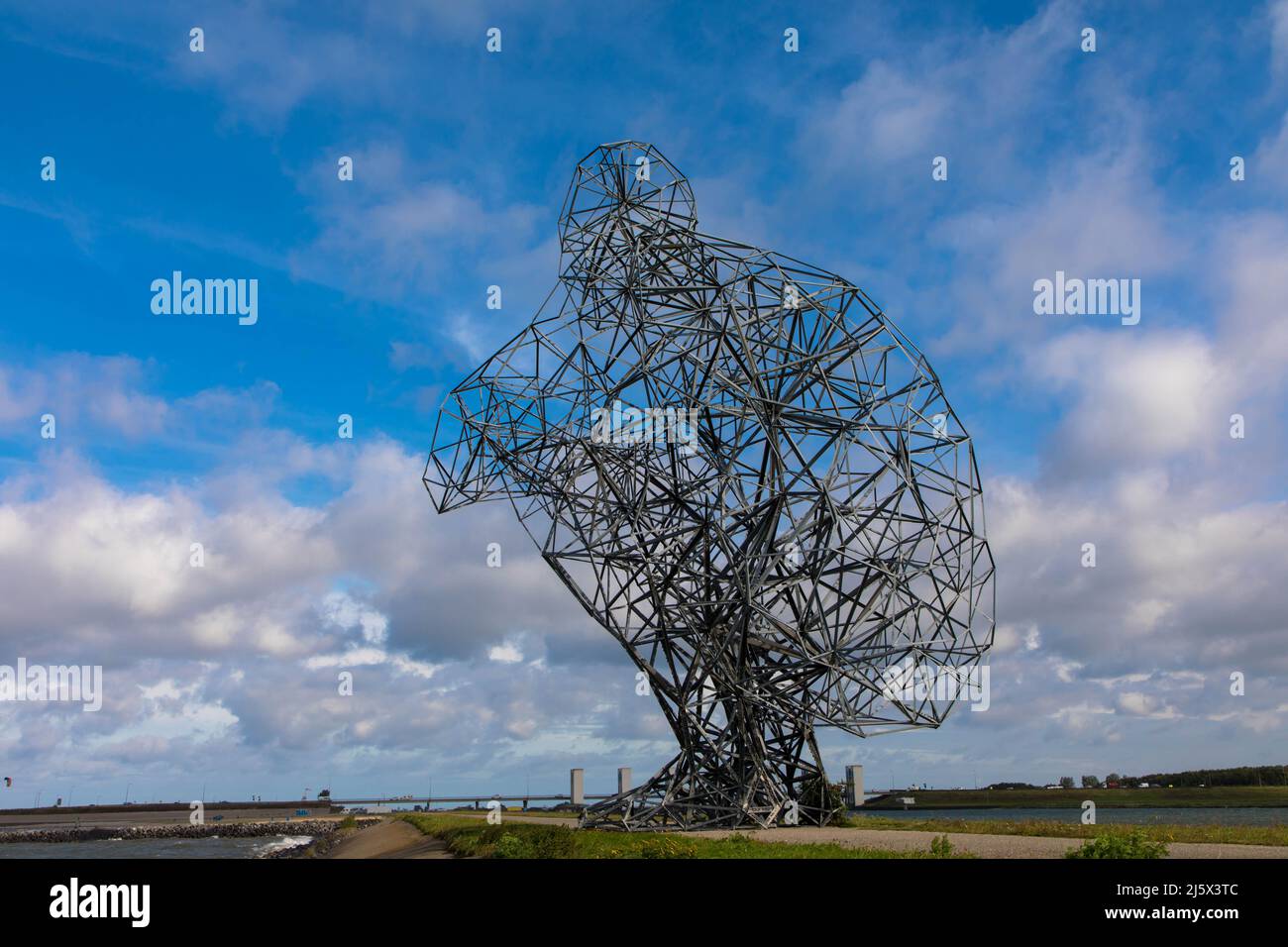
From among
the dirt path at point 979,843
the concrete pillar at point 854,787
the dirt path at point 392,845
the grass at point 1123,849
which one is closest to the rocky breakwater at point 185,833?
the dirt path at point 392,845

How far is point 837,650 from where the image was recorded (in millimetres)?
31812

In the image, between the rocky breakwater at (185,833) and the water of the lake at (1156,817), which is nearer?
the water of the lake at (1156,817)

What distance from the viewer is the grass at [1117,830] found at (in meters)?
24.2

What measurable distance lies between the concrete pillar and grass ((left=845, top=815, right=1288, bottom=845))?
2.10 metres

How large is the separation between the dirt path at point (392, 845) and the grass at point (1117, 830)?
1526 centimetres

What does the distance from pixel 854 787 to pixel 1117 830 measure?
571 inches

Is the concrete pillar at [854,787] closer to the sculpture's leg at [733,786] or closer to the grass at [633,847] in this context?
the sculpture's leg at [733,786]

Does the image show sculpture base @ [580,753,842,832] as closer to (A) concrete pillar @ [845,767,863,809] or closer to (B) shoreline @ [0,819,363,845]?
(A) concrete pillar @ [845,767,863,809]

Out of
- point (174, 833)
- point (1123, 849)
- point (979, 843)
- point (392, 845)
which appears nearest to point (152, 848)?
point (174, 833)

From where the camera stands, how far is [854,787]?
40.5 m

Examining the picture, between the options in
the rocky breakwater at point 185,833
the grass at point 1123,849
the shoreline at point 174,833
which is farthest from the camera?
the rocky breakwater at point 185,833

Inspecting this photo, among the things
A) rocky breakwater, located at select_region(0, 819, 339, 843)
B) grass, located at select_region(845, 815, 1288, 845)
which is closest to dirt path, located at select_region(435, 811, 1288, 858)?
grass, located at select_region(845, 815, 1288, 845)
